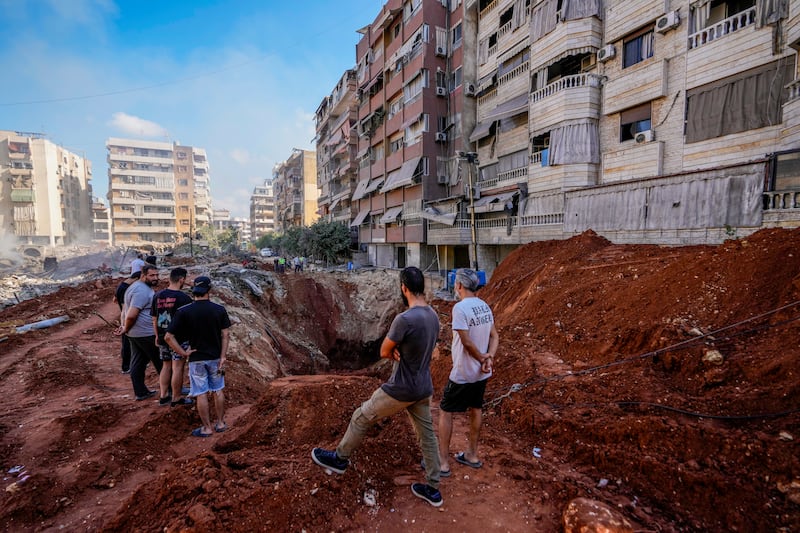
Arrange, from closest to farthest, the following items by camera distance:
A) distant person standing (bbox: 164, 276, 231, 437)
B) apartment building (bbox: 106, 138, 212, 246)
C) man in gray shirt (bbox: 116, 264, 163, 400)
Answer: distant person standing (bbox: 164, 276, 231, 437), man in gray shirt (bbox: 116, 264, 163, 400), apartment building (bbox: 106, 138, 212, 246)

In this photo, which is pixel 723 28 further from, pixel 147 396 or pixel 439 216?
pixel 147 396

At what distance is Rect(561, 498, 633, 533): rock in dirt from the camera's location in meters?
2.47

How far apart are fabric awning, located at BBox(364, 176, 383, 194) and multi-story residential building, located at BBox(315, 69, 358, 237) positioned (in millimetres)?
5698

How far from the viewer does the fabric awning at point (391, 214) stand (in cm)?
2573

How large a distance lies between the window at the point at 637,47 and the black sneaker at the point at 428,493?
54.0ft

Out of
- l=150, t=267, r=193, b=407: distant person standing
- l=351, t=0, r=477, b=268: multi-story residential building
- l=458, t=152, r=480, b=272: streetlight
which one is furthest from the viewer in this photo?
l=351, t=0, r=477, b=268: multi-story residential building

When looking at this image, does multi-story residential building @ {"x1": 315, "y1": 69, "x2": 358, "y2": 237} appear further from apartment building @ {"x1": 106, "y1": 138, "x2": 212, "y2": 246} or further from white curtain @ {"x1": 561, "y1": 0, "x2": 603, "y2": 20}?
apartment building @ {"x1": 106, "y1": 138, "x2": 212, "y2": 246}

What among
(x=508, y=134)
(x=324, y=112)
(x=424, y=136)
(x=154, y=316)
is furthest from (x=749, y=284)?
(x=324, y=112)

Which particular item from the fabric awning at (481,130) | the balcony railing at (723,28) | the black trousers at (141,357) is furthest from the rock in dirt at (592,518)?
the fabric awning at (481,130)

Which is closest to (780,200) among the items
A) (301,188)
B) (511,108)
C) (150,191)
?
(511,108)

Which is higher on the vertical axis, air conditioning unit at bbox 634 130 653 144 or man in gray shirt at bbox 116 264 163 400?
air conditioning unit at bbox 634 130 653 144

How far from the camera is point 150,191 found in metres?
60.1

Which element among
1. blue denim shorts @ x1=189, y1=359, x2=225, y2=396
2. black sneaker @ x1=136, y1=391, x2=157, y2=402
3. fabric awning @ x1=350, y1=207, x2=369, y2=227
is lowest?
black sneaker @ x1=136, y1=391, x2=157, y2=402

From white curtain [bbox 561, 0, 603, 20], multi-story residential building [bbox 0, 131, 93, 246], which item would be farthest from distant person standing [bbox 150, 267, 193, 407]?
multi-story residential building [bbox 0, 131, 93, 246]
